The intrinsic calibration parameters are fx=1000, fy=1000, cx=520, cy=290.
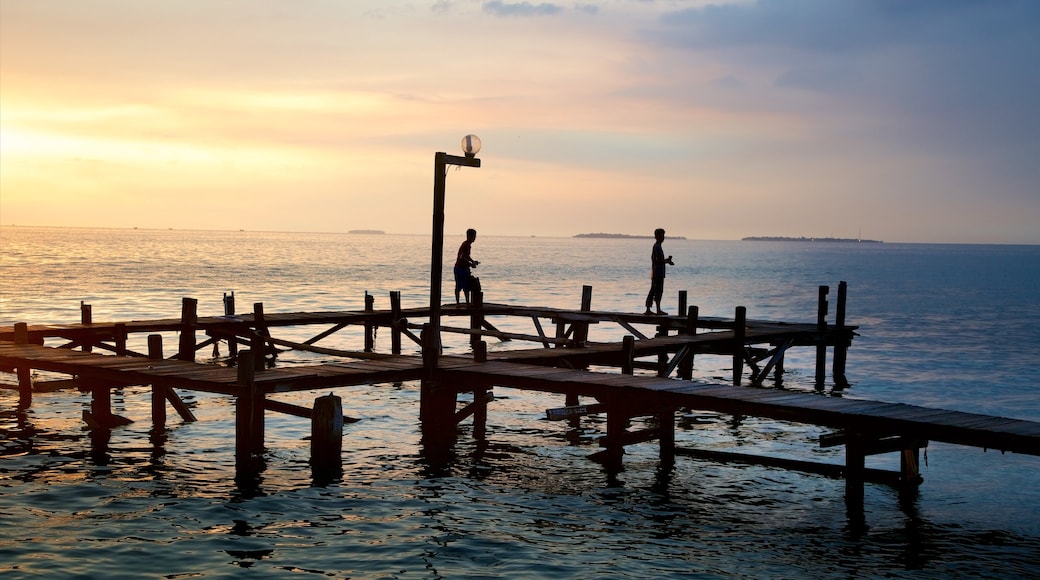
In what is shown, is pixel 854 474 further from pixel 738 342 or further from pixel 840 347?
pixel 840 347

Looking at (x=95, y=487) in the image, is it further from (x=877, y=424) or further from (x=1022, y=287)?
(x=1022, y=287)

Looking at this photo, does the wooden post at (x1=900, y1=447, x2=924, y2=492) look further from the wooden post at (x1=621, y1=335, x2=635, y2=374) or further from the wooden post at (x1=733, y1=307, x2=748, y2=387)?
the wooden post at (x1=733, y1=307, x2=748, y2=387)

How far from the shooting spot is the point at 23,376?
1909cm

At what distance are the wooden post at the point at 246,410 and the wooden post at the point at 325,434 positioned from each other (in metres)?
0.84

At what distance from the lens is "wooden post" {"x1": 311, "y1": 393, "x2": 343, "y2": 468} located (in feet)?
48.6

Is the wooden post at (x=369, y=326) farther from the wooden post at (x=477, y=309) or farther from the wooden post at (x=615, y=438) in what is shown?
the wooden post at (x=615, y=438)

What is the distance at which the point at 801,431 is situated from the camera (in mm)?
19891

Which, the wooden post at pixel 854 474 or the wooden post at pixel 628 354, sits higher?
the wooden post at pixel 628 354

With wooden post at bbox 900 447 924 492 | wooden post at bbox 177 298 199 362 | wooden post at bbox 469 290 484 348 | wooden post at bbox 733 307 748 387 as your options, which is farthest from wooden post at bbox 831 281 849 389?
wooden post at bbox 177 298 199 362

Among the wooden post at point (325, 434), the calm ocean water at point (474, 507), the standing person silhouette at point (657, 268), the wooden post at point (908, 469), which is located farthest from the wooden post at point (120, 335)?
the wooden post at point (908, 469)

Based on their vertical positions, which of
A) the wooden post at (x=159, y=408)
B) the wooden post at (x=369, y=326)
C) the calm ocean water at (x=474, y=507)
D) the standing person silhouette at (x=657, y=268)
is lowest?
the calm ocean water at (x=474, y=507)

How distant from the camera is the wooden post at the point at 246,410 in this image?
14180 millimetres

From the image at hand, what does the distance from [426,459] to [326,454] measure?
2047mm

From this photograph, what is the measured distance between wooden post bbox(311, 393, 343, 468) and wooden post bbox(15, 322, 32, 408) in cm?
668
